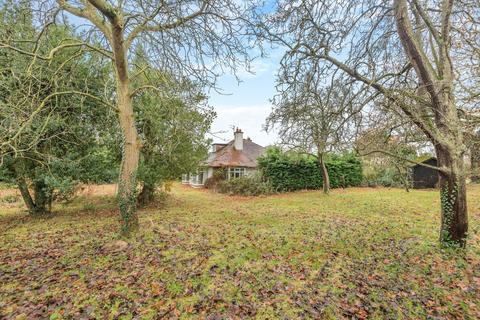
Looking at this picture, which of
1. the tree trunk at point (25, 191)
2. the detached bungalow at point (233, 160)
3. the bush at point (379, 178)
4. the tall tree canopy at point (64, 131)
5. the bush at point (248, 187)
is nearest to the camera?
the tall tree canopy at point (64, 131)

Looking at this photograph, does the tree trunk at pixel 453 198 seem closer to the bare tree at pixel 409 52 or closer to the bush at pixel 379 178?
the bare tree at pixel 409 52

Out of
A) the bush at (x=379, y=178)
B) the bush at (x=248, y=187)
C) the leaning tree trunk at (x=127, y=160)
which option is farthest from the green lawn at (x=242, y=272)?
the bush at (x=379, y=178)

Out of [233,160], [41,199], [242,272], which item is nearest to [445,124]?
[242,272]

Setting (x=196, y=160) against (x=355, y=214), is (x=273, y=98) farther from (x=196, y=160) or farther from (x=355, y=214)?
(x=196, y=160)

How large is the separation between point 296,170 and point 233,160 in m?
6.06

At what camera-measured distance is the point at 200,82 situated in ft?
20.7

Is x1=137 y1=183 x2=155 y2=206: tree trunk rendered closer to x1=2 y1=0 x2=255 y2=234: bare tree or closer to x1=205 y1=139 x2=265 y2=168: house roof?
x1=2 y1=0 x2=255 y2=234: bare tree

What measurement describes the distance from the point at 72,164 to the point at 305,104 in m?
8.12

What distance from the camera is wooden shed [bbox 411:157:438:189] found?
18.5m

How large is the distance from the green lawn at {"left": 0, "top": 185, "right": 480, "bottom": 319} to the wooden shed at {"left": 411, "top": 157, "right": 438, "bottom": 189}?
13557 mm

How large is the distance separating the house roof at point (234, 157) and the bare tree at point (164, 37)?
13.7 meters

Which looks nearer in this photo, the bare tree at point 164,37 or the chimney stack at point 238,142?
the bare tree at point 164,37

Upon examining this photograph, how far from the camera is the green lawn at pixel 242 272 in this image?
11.1 feet

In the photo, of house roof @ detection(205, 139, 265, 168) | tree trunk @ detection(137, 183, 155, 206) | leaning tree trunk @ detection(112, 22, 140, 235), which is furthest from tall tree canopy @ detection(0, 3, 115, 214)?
house roof @ detection(205, 139, 265, 168)
